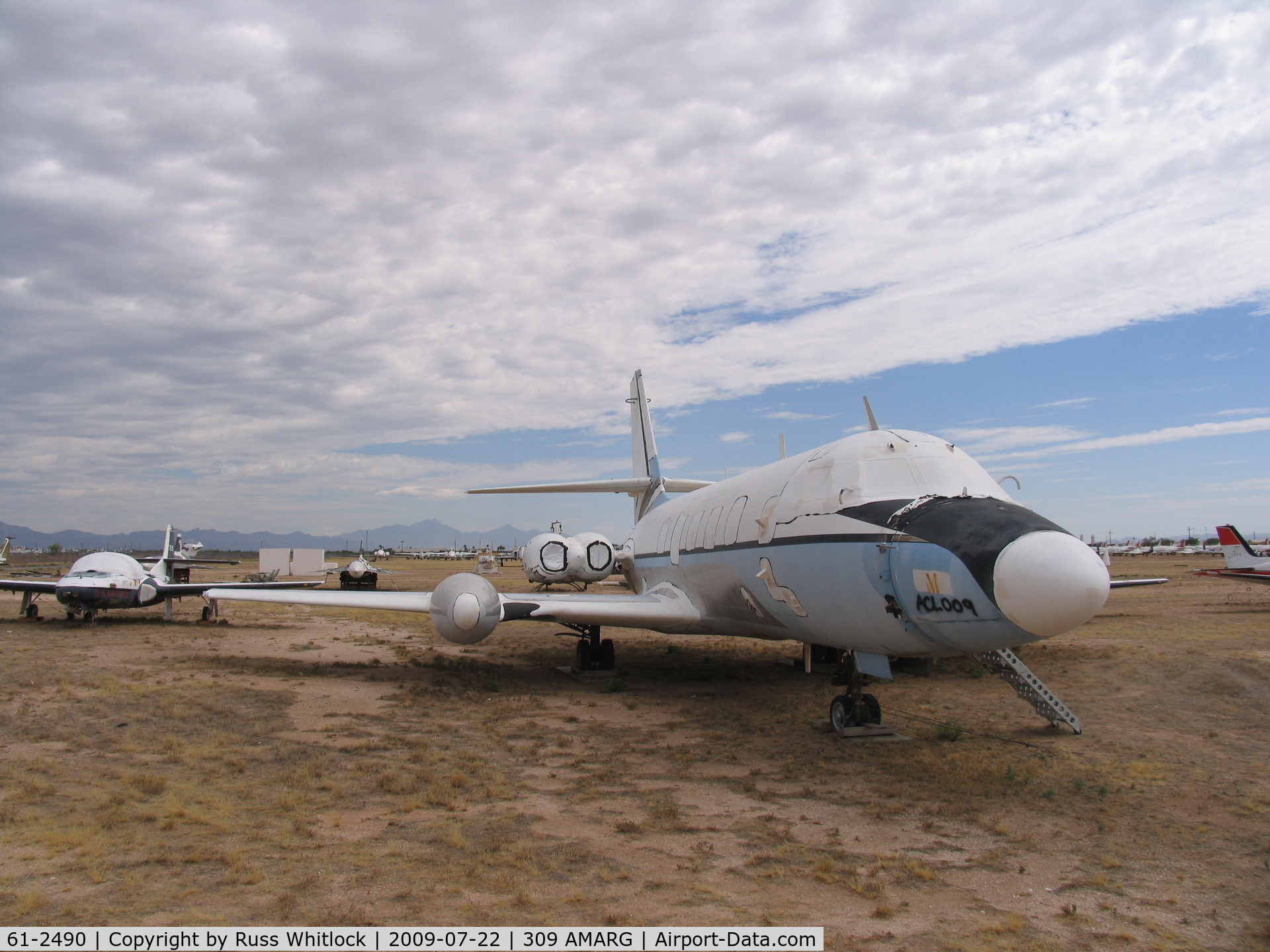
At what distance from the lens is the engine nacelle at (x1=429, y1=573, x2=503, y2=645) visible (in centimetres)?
1041

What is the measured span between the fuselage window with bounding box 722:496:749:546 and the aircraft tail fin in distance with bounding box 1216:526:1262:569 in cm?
2617

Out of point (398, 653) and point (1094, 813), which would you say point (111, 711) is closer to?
point (398, 653)

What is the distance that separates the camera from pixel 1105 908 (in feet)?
15.3

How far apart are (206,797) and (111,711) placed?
15.7 ft

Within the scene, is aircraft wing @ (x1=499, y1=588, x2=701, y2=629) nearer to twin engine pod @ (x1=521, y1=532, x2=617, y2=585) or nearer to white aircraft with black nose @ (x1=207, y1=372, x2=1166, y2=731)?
white aircraft with black nose @ (x1=207, y1=372, x2=1166, y2=731)

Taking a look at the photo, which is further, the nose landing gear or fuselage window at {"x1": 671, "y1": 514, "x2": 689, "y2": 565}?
fuselage window at {"x1": 671, "y1": 514, "x2": 689, "y2": 565}

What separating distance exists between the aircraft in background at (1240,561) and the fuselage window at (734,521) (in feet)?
81.3

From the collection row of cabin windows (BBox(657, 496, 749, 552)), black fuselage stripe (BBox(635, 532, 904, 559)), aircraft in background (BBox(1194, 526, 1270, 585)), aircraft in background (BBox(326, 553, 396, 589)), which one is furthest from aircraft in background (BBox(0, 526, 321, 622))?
aircraft in background (BBox(1194, 526, 1270, 585))

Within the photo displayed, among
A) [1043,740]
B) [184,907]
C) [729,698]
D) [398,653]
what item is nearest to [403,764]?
[184,907]

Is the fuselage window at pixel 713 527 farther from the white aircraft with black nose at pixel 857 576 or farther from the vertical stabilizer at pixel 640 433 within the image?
the vertical stabilizer at pixel 640 433

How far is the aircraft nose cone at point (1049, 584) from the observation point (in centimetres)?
555

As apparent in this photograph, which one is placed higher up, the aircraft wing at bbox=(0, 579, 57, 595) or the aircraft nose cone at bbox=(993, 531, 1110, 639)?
the aircraft nose cone at bbox=(993, 531, 1110, 639)

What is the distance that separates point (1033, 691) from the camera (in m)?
9.07
